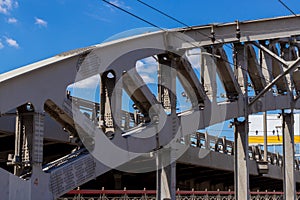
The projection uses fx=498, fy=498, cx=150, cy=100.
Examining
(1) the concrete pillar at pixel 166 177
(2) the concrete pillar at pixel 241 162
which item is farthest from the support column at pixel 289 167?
(1) the concrete pillar at pixel 166 177

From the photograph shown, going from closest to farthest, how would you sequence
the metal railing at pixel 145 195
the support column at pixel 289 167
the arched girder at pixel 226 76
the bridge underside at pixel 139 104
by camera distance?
the bridge underside at pixel 139 104
the metal railing at pixel 145 195
the arched girder at pixel 226 76
the support column at pixel 289 167

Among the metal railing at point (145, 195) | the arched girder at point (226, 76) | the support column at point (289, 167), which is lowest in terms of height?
the metal railing at point (145, 195)

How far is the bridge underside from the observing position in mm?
8539

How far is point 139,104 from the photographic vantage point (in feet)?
37.6

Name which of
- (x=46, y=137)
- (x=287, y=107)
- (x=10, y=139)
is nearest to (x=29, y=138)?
(x=46, y=137)

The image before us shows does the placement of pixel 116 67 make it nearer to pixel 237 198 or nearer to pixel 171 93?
pixel 171 93

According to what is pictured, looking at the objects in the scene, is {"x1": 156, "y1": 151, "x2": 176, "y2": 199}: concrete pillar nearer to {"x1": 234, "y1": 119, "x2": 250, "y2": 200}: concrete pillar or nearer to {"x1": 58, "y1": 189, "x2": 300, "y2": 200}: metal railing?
{"x1": 58, "y1": 189, "x2": 300, "y2": 200}: metal railing

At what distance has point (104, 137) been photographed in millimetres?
10023

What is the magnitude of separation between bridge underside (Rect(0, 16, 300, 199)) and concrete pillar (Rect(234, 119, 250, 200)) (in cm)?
3

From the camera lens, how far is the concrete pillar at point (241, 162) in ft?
47.4

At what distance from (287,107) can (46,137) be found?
8.79m

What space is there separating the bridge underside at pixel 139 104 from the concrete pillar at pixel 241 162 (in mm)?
30

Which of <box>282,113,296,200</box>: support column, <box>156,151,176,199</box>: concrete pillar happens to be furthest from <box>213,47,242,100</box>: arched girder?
<box>282,113,296,200</box>: support column

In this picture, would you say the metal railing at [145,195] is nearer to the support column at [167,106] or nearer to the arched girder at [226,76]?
the support column at [167,106]
